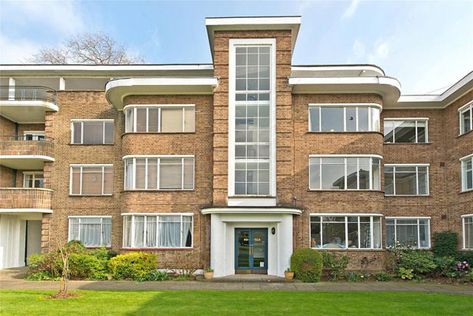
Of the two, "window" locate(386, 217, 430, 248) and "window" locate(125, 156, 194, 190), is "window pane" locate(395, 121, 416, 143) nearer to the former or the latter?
"window" locate(386, 217, 430, 248)

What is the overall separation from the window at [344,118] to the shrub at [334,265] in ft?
19.7

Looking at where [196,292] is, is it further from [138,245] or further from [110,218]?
[110,218]

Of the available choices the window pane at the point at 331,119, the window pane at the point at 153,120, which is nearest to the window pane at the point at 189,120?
the window pane at the point at 153,120

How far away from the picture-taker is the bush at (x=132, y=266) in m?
19.9

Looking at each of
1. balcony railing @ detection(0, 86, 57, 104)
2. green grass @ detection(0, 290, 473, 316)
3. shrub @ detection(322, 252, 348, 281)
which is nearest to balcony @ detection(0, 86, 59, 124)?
balcony railing @ detection(0, 86, 57, 104)

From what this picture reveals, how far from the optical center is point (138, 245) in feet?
70.9

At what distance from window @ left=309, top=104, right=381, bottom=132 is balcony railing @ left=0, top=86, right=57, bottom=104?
13642mm

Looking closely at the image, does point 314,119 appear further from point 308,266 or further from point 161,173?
point 161,173

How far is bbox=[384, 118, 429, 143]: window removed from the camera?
954 inches

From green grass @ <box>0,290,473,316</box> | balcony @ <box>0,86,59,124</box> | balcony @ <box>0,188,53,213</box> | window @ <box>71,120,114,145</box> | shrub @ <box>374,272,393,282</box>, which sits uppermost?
balcony @ <box>0,86,59,124</box>

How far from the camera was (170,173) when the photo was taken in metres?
22.2

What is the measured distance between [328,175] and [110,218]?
36.2 ft

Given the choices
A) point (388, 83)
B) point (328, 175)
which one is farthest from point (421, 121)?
point (328, 175)

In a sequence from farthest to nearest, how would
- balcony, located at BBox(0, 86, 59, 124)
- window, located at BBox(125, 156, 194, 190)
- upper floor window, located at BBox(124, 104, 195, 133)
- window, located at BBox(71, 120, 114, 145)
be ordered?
window, located at BBox(71, 120, 114, 145)
balcony, located at BBox(0, 86, 59, 124)
upper floor window, located at BBox(124, 104, 195, 133)
window, located at BBox(125, 156, 194, 190)
